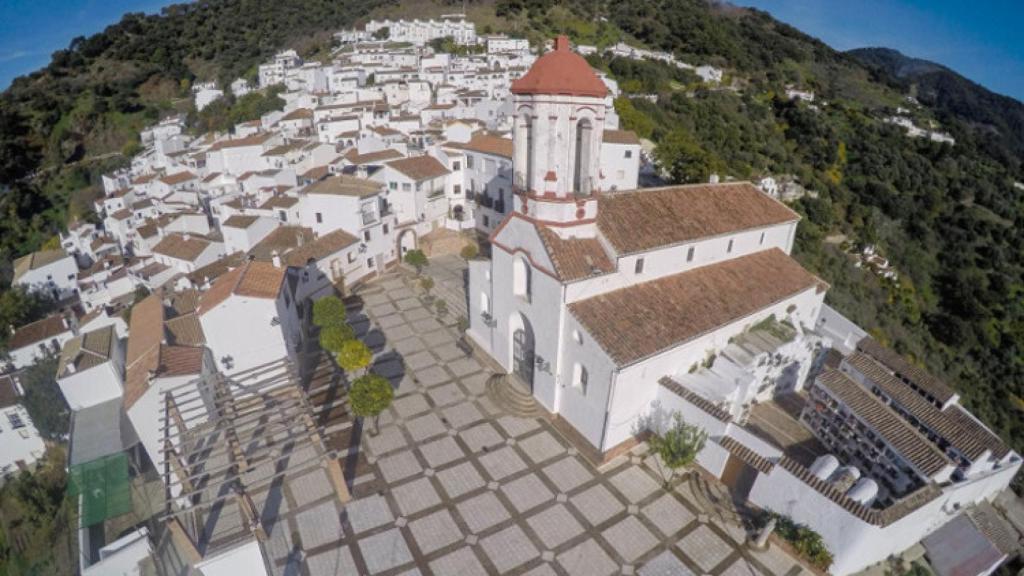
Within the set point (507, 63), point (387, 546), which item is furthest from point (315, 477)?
point (507, 63)

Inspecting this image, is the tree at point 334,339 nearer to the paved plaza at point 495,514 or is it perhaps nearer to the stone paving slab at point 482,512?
the paved plaza at point 495,514

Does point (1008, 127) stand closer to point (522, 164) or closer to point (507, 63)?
point (507, 63)

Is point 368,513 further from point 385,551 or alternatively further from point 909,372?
point 909,372

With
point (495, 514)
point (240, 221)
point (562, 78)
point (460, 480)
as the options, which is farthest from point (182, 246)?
point (495, 514)

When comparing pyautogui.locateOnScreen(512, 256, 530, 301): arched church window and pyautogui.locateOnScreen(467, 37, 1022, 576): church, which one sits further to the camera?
pyautogui.locateOnScreen(512, 256, 530, 301): arched church window

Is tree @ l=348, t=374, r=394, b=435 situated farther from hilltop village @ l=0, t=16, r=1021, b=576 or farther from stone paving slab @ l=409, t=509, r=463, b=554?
stone paving slab @ l=409, t=509, r=463, b=554

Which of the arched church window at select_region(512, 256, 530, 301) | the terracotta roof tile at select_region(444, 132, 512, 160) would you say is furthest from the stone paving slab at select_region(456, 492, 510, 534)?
the terracotta roof tile at select_region(444, 132, 512, 160)
